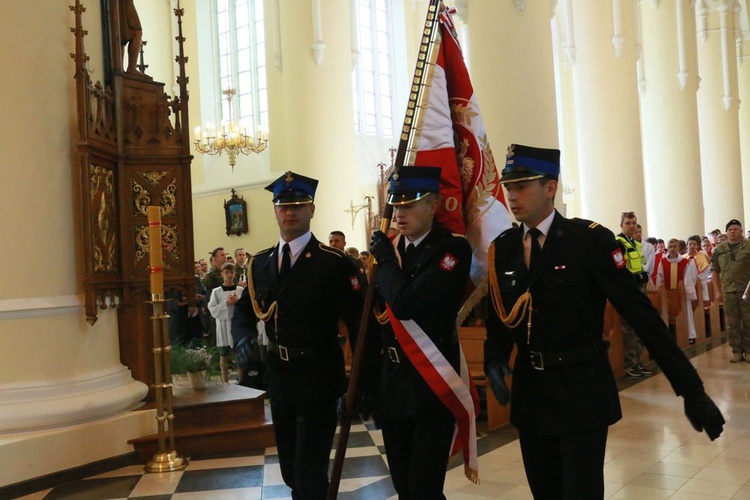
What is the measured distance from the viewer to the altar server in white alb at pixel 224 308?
8469 mm

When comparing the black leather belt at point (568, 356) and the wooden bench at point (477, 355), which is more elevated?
the black leather belt at point (568, 356)

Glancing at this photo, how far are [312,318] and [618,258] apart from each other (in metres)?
1.37

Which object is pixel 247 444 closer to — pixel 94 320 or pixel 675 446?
pixel 94 320

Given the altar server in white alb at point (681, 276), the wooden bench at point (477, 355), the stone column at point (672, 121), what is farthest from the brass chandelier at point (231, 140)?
the wooden bench at point (477, 355)

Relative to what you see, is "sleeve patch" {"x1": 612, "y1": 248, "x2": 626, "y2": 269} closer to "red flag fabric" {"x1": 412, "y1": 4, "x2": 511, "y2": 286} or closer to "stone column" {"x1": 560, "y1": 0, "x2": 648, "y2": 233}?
"red flag fabric" {"x1": 412, "y1": 4, "x2": 511, "y2": 286}

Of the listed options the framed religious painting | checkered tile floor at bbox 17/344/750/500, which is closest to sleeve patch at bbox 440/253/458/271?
checkered tile floor at bbox 17/344/750/500

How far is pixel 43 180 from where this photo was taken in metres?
5.09

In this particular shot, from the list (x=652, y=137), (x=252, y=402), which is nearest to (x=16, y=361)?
(x=252, y=402)

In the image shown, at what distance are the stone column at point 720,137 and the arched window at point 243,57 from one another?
42.8 ft

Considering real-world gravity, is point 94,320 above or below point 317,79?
below

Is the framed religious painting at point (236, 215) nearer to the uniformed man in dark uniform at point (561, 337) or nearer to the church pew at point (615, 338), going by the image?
the church pew at point (615, 338)

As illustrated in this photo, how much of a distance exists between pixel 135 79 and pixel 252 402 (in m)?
2.66

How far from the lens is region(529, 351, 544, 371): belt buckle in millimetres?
2650

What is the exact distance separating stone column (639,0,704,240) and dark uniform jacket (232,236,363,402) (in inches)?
621
